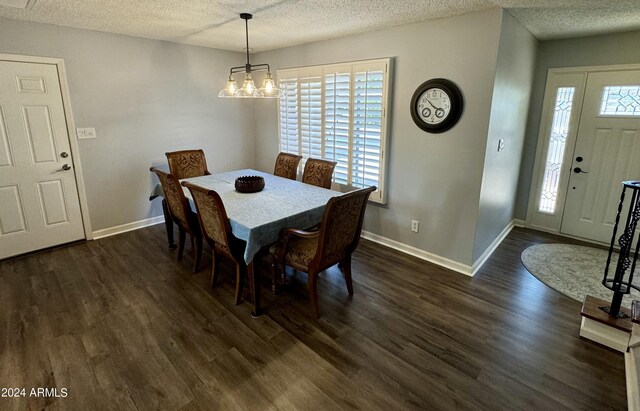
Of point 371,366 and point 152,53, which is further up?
point 152,53

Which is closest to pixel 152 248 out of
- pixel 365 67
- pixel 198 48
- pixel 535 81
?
pixel 198 48

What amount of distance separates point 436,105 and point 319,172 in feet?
4.59

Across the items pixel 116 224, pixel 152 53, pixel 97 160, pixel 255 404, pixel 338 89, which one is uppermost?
pixel 152 53

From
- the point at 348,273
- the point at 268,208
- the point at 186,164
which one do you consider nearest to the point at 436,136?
the point at 348,273

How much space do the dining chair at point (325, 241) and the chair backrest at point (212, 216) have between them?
0.40 meters

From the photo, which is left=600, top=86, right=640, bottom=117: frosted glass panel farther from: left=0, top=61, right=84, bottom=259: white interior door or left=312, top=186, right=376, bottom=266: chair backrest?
left=0, top=61, right=84, bottom=259: white interior door

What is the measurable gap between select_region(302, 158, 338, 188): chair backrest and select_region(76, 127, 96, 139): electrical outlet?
249 cm

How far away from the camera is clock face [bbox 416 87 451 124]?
300 centimetres

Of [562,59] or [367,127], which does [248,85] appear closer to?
[367,127]

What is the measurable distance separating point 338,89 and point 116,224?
325cm

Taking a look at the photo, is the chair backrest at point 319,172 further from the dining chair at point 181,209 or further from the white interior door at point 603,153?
the white interior door at point 603,153

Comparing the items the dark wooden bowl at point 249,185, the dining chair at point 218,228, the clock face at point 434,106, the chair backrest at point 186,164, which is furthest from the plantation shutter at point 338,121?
the dining chair at point 218,228

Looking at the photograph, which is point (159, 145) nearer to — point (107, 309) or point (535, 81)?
point (107, 309)

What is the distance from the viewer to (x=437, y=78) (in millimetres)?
3025
